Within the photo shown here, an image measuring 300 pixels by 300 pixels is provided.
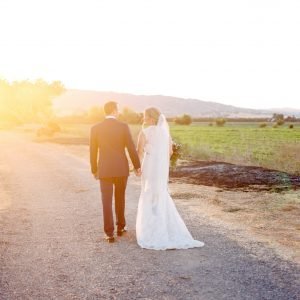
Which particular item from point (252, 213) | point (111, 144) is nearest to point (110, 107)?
point (111, 144)

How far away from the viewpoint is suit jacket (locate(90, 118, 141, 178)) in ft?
28.1

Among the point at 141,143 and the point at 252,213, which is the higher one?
the point at 141,143

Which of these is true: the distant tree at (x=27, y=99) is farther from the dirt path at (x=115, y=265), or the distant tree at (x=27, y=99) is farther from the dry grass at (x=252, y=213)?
the dirt path at (x=115, y=265)

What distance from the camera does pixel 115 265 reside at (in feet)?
23.9

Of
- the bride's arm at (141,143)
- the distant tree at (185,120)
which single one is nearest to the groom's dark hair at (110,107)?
the bride's arm at (141,143)

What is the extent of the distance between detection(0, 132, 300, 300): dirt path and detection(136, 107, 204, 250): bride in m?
0.26

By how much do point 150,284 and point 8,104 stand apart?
85.8m

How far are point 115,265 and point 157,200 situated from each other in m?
1.74

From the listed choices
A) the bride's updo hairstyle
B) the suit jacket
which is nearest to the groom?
the suit jacket

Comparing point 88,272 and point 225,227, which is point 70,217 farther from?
point 88,272

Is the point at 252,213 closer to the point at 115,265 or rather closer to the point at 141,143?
the point at 141,143

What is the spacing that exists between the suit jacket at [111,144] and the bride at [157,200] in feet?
1.24

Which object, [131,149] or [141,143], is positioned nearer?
[131,149]

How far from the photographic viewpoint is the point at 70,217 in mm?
10969
